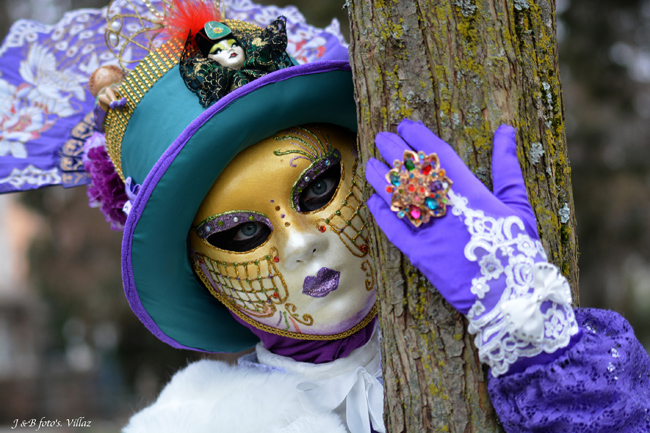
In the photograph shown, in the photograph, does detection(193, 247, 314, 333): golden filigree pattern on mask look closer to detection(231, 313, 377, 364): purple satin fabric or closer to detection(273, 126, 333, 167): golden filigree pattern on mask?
detection(231, 313, 377, 364): purple satin fabric

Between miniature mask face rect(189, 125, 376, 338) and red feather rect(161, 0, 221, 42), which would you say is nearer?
miniature mask face rect(189, 125, 376, 338)

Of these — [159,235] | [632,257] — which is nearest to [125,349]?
[632,257]

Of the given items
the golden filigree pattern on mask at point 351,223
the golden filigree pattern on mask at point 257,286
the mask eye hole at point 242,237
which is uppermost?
the golden filigree pattern on mask at point 351,223

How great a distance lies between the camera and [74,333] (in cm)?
1255

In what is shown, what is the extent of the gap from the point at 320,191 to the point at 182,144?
420 millimetres

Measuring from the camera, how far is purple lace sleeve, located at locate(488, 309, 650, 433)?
4.09 feet

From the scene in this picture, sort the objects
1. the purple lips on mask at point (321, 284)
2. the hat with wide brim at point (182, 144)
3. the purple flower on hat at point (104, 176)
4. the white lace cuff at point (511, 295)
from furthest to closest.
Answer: the purple flower on hat at point (104, 176), the purple lips on mask at point (321, 284), the hat with wide brim at point (182, 144), the white lace cuff at point (511, 295)

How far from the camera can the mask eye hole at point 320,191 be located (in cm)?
183

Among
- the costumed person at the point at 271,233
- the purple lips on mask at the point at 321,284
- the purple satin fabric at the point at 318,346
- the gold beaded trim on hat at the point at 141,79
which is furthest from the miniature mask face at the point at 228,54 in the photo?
the purple satin fabric at the point at 318,346

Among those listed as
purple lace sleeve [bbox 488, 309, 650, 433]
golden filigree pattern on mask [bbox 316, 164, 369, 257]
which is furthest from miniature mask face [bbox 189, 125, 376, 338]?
purple lace sleeve [bbox 488, 309, 650, 433]

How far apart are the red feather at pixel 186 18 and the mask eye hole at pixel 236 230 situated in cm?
59

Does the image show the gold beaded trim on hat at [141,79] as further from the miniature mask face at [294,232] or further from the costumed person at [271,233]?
the miniature mask face at [294,232]

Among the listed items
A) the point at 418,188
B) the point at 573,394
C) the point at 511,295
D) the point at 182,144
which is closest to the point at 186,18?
the point at 182,144

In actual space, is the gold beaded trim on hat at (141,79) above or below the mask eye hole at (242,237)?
above
